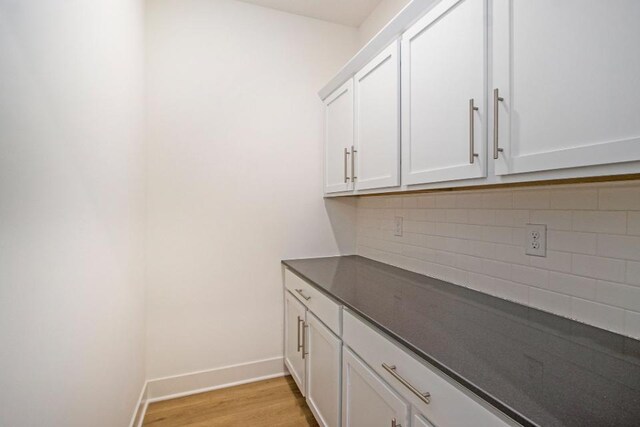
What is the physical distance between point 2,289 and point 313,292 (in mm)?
1334

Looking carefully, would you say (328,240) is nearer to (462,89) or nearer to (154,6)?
(462,89)

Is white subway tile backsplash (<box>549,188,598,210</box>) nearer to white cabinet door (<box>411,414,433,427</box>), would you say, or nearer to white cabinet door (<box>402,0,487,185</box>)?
white cabinet door (<box>402,0,487,185</box>)

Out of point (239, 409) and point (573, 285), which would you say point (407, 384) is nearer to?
point (573, 285)

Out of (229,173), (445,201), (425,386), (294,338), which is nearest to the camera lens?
(425,386)

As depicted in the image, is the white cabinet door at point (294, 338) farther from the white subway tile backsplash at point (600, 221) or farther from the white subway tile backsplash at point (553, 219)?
the white subway tile backsplash at point (600, 221)

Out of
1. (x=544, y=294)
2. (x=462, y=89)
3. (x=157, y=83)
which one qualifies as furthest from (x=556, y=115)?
(x=157, y=83)

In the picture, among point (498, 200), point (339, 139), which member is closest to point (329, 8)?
point (339, 139)

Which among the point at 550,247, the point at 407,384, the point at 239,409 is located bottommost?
the point at 239,409

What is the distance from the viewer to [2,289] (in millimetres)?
674

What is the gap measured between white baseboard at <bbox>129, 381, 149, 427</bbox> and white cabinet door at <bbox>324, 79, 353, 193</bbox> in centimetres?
182

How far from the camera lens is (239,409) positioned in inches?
80.5

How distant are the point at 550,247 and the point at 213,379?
222 cm

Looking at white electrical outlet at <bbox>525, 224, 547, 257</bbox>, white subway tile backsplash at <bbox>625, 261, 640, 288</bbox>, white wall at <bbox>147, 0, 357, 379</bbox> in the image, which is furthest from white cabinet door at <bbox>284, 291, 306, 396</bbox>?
white subway tile backsplash at <bbox>625, 261, 640, 288</bbox>

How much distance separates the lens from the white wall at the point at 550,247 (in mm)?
983
